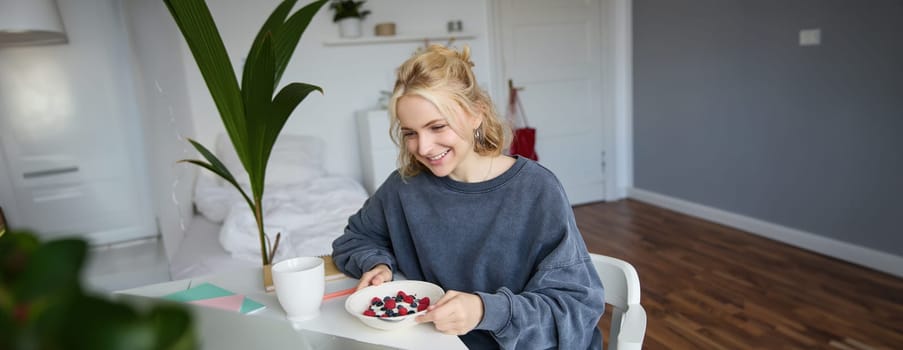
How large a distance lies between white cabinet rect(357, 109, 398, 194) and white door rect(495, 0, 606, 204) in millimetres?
1033

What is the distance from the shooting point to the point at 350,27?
366 centimetres

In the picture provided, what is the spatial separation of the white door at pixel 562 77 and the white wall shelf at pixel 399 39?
0.96 ft

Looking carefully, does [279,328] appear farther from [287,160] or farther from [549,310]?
[287,160]

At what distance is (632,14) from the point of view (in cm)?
416

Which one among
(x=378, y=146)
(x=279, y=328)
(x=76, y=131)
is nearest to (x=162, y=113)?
(x=76, y=131)

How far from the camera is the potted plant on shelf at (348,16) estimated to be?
3.65 m

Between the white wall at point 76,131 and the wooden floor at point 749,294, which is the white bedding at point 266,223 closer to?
the white wall at point 76,131

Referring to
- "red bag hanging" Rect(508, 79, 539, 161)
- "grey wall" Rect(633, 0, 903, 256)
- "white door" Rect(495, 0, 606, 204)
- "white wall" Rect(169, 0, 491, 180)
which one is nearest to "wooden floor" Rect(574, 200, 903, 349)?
"grey wall" Rect(633, 0, 903, 256)

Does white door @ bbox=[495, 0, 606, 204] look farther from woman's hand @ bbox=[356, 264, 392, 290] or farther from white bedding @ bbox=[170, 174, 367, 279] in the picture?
woman's hand @ bbox=[356, 264, 392, 290]

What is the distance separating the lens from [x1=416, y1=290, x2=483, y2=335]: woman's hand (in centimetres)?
82

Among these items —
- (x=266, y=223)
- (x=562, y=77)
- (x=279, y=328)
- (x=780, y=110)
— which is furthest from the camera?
(x=562, y=77)

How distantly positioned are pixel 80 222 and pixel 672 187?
11.5 feet

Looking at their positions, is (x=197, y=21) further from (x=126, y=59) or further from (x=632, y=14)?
(x=632, y=14)

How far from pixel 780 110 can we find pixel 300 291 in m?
3.07
